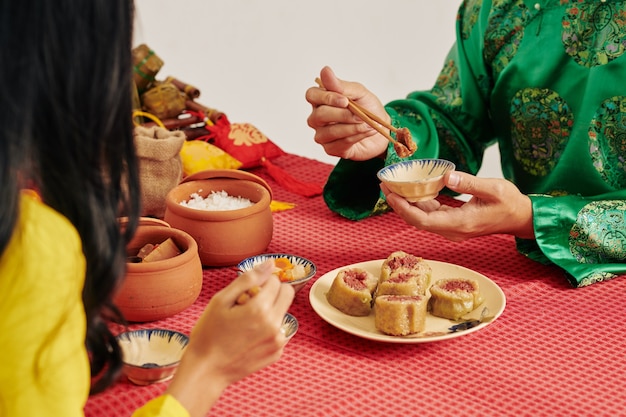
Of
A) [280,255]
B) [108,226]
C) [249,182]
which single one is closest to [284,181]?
[249,182]

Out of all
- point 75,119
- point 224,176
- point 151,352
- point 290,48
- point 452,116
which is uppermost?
point 75,119

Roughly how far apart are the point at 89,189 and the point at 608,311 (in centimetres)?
93

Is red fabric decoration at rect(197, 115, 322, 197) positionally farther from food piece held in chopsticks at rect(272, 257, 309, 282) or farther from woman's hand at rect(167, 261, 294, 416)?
woman's hand at rect(167, 261, 294, 416)

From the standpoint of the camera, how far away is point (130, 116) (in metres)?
0.95

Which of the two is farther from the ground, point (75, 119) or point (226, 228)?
point (75, 119)

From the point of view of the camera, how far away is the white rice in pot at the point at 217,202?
162 centimetres

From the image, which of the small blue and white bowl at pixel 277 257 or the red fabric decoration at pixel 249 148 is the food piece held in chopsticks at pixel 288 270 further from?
the red fabric decoration at pixel 249 148

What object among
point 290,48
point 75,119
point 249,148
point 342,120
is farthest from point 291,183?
point 290,48

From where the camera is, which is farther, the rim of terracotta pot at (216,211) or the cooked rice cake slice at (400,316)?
the rim of terracotta pot at (216,211)

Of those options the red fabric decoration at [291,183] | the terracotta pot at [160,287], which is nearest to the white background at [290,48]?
the red fabric decoration at [291,183]

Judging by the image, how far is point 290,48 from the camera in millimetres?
4594

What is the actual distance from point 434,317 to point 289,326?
0.25 meters

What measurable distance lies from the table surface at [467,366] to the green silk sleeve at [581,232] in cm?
3

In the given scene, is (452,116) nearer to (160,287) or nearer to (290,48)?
(160,287)
